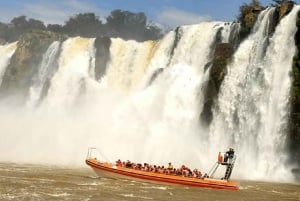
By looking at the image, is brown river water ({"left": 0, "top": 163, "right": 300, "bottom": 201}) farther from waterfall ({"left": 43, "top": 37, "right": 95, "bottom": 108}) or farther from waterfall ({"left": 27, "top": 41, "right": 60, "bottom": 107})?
waterfall ({"left": 27, "top": 41, "right": 60, "bottom": 107})

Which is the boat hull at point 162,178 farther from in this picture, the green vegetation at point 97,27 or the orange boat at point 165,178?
the green vegetation at point 97,27

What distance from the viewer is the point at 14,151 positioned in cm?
3266

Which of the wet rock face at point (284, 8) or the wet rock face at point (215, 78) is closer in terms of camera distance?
the wet rock face at point (284, 8)

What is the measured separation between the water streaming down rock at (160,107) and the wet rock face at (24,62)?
6.66m

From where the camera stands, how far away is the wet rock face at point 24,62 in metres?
48.5

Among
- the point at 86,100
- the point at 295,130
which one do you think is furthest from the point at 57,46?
the point at 295,130

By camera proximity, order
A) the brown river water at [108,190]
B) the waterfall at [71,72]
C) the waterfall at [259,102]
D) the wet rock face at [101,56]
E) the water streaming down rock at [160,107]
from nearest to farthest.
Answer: the brown river water at [108,190], the waterfall at [259,102], the water streaming down rock at [160,107], the waterfall at [71,72], the wet rock face at [101,56]

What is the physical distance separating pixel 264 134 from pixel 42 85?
2436cm

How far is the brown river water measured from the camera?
1605 centimetres

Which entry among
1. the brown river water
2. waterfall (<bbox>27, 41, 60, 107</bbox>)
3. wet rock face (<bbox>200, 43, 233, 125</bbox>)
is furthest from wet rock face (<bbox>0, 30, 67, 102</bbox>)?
the brown river water

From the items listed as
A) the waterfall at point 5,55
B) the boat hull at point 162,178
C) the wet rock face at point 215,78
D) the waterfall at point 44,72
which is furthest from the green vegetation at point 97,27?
the boat hull at point 162,178

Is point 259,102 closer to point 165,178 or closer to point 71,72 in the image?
point 165,178

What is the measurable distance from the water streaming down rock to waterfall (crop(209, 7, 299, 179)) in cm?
6

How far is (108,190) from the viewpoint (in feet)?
58.0
